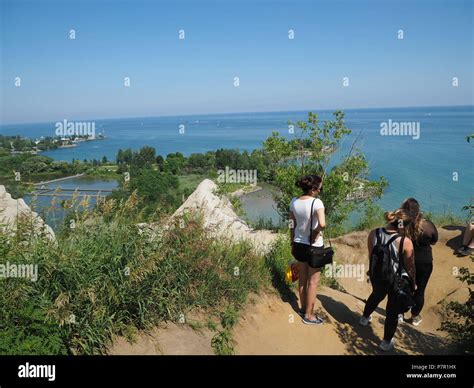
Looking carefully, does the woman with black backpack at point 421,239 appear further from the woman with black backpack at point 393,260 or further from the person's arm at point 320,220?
the person's arm at point 320,220

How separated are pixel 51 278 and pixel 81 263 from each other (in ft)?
1.06

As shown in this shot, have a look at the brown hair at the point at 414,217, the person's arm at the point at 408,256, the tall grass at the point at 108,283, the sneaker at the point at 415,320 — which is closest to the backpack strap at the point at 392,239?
the person's arm at the point at 408,256

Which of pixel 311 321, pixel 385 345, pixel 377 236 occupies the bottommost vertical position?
pixel 385 345

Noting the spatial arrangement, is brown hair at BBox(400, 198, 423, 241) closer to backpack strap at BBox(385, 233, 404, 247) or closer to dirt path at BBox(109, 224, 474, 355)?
backpack strap at BBox(385, 233, 404, 247)

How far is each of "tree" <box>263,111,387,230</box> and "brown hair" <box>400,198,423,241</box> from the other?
686 centimetres

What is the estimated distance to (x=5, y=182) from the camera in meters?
5.25

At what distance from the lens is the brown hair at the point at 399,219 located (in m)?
4.15

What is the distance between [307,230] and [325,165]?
8374 mm

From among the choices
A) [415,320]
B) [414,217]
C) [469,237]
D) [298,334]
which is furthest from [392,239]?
[469,237]

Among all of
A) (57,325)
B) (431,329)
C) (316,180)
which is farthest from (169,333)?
(431,329)

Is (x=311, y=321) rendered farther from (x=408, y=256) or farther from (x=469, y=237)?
(x=469, y=237)

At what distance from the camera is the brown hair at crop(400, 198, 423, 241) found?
14.8 feet

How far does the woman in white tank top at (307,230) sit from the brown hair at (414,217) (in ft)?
3.58

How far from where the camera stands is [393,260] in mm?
4098
